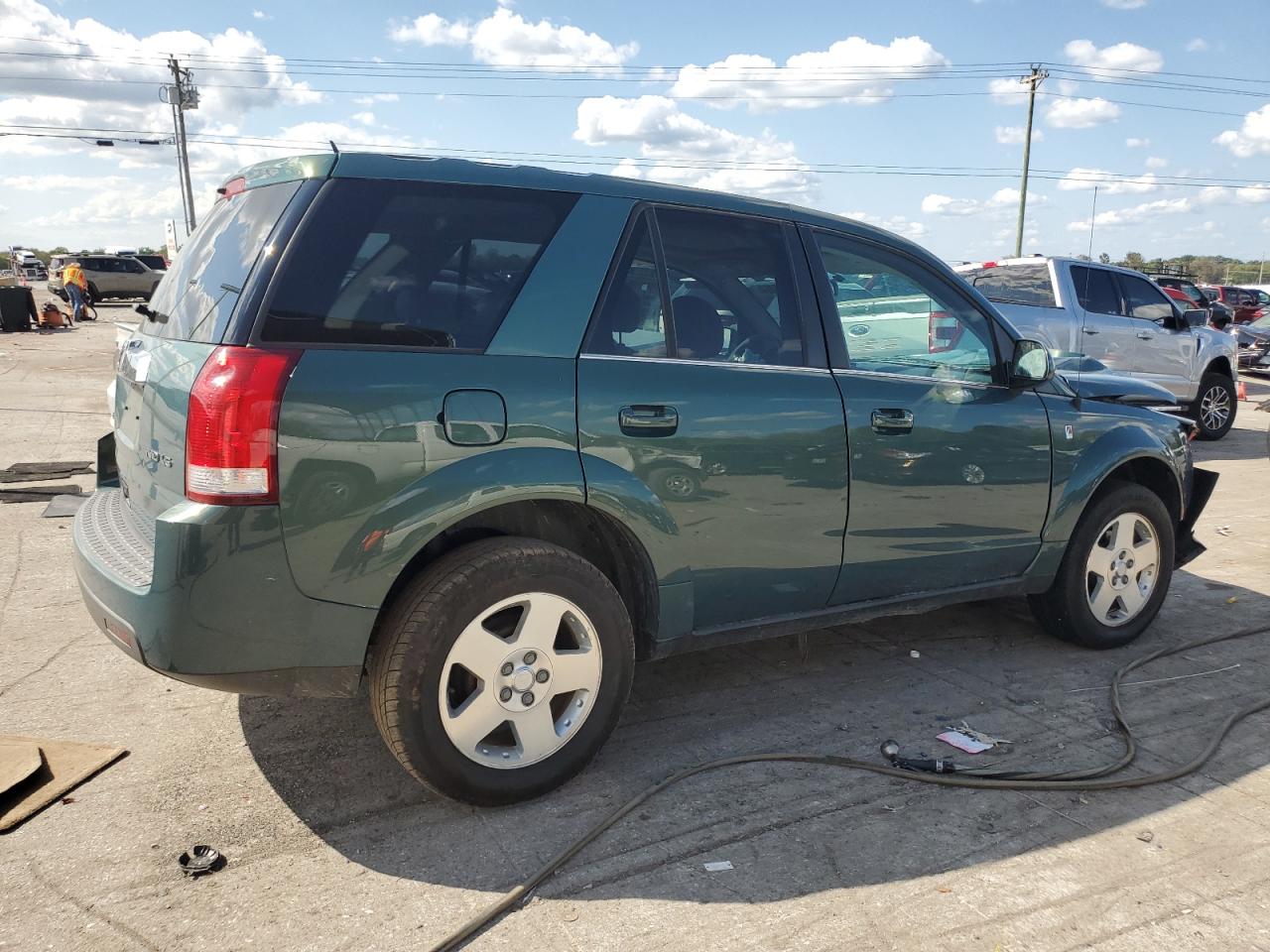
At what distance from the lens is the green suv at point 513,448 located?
2.78 m

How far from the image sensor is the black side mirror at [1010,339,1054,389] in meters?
4.28

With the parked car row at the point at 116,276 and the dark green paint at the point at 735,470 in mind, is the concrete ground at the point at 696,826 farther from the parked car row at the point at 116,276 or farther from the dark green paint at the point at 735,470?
the parked car row at the point at 116,276

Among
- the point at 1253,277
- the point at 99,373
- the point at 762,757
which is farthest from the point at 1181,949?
the point at 1253,277

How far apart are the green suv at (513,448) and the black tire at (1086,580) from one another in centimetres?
67

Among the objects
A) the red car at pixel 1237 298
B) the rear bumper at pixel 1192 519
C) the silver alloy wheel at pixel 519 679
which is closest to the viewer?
the silver alloy wheel at pixel 519 679

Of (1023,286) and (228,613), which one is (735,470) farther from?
(1023,286)

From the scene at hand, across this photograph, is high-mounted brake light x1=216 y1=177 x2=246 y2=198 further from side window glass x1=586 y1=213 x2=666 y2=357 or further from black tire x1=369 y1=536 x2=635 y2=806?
black tire x1=369 y1=536 x2=635 y2=806

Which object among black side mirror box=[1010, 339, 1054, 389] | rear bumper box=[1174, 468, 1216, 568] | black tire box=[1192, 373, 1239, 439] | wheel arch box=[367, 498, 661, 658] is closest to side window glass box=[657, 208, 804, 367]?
wheel arch box=[367, 498, 661, 658]

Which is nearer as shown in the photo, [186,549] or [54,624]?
[186,549]

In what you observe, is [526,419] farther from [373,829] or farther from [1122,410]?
[1122,410]

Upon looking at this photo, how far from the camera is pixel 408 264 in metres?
3.02

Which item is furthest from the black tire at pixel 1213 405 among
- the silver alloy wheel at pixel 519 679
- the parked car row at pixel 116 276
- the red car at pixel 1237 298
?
the parked car row at pixel 116 276

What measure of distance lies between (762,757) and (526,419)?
1.48 meters

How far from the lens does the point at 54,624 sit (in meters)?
4.71
